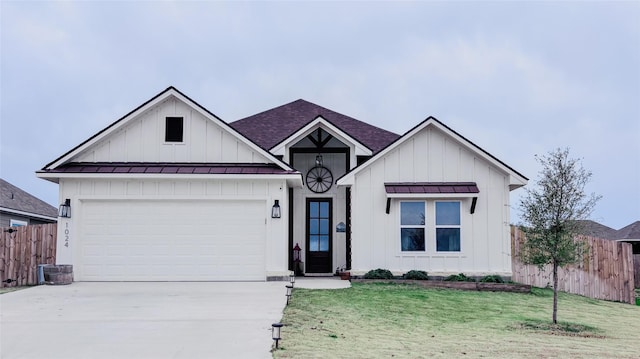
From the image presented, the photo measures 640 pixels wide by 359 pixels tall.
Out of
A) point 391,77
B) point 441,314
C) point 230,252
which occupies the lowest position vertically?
point 441,314

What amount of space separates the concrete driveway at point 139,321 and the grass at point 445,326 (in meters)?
0.69

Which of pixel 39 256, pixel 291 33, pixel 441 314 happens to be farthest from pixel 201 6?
pixel 441 314

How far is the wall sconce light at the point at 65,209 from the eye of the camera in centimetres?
1645

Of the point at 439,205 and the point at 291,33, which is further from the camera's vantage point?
the point at 291,33

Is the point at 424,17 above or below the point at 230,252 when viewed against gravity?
above

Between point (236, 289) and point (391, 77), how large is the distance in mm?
14286

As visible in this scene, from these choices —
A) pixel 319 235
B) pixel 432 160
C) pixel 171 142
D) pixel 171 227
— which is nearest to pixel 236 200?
pixel 171 227

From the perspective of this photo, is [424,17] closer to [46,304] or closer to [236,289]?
[236,289]

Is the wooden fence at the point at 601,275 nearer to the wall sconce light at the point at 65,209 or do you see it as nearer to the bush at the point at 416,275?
the bush at the point at 416,275

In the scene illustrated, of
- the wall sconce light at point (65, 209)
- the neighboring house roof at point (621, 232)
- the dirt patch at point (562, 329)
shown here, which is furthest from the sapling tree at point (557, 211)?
the neighboring house roof at point (621, 232)

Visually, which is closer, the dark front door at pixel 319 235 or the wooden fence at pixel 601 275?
the wooden fence at pixel 601 275

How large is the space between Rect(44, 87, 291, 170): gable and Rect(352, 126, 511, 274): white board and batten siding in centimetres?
335

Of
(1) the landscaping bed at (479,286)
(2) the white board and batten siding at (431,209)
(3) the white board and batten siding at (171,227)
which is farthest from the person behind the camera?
(2) the white board and batten siding at (431,209)

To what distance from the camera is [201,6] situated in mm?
19891
